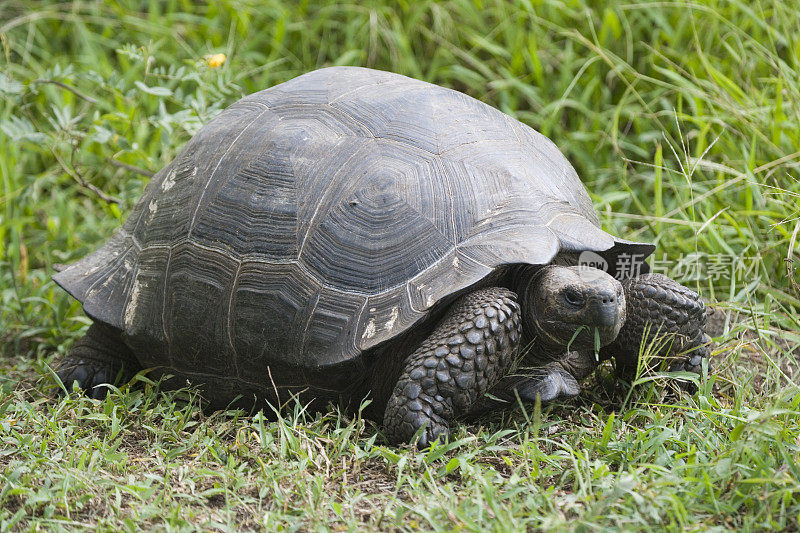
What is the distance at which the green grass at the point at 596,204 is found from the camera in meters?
2.50

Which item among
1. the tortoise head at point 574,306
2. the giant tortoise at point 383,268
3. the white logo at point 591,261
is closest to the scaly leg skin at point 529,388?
the giant tortoise at point 383,268

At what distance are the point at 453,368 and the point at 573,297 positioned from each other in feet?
1.59

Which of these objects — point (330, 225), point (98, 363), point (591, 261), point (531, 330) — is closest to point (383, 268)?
point (330, 225)

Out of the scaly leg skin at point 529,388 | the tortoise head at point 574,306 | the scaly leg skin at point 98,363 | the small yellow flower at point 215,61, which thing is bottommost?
the scaly leg skin at point 98,363

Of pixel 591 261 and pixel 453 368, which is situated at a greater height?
pixel 591 261

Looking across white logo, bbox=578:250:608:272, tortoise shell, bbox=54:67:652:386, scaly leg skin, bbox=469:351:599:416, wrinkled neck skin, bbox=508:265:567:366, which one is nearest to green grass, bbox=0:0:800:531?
scaly leg skin, bbox=469:351:599:416

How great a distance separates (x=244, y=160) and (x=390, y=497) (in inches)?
58.3

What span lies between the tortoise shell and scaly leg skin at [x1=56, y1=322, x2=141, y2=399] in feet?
0.72

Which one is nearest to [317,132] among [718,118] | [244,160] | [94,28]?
[244,160]

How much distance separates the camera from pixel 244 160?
336 centimetres

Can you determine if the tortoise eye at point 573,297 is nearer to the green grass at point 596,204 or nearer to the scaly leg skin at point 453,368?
the scaly leg skin at point 453,368

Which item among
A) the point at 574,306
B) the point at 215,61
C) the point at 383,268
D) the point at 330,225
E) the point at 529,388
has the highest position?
the point at 215,61

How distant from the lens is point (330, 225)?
310cm

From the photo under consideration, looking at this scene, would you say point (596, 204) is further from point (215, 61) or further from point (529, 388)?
point (215, 61)
